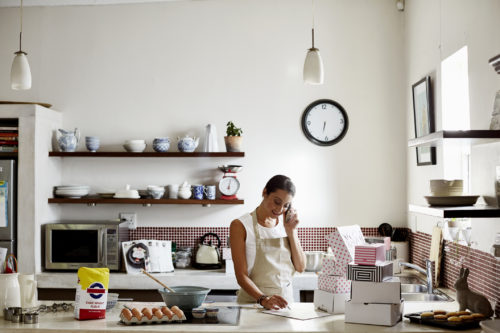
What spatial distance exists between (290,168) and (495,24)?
2517 mm

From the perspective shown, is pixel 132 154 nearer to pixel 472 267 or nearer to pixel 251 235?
pixel 251 235

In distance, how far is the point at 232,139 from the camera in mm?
5133

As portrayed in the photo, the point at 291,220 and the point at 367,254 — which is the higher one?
the point at 291,220

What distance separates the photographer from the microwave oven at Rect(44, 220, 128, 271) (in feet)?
16.3

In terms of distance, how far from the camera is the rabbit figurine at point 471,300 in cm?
291

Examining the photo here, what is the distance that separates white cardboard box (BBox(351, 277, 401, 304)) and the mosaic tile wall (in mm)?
612

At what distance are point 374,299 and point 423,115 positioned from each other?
2154 millimetres

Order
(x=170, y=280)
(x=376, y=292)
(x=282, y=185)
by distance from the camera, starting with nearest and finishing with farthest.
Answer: (x=376, y=292)
(x=282, y=185)
(x=170, y=280)

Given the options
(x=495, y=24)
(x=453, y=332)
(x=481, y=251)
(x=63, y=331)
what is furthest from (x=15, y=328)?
(x=495, y=24)

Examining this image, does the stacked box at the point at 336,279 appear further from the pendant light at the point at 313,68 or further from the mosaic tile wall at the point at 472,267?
the pendant light at the point at 313,68

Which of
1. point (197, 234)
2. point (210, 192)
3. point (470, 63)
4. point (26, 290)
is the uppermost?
point (470, 63)

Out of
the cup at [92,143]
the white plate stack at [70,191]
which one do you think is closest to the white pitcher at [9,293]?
the white plate stack at [70,191]

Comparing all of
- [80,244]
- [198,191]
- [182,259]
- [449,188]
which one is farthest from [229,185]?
[449,188]

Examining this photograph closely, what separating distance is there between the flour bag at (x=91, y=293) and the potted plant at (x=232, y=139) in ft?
8.01
